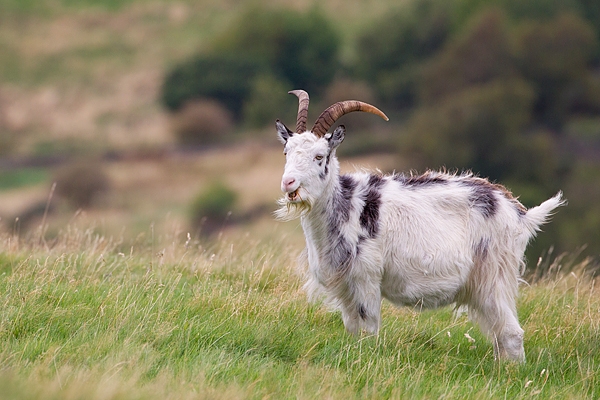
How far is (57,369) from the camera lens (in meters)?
6.53

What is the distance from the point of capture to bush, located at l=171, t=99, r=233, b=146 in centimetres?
6191

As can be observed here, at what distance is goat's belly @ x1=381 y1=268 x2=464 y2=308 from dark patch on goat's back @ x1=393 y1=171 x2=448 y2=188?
1074mm

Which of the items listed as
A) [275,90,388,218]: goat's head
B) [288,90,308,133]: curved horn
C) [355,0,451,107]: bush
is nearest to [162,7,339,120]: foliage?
[355,0,451,107]: bush

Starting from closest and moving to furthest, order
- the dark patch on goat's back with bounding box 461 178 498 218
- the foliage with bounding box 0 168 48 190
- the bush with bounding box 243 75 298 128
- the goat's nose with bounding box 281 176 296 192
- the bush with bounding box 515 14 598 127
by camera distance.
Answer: the goat's nose with bounding box 281 176 296 192 < the dark patch on goat's back with bounding box 461 178 498 218 < the foliage with bounding box 0 168 48 190 < the bush with bounding box 515 14 598 127 < the bush with bounding box 243 75 298 128

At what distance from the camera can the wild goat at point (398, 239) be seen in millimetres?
8219

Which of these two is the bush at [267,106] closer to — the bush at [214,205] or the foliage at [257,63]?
the foliage at [257,63]

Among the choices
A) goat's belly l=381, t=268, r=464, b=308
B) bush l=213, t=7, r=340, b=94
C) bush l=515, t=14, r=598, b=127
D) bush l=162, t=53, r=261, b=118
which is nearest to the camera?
goat's belly l=381, t=268, r=464, b=308

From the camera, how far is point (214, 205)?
4222 centimetres

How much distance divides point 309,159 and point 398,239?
3.92 ft

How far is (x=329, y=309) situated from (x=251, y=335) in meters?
1.27

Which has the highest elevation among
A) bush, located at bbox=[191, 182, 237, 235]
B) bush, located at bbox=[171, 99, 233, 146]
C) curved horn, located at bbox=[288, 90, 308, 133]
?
curved horn, located at bbox=[288, 90, 308, 133]

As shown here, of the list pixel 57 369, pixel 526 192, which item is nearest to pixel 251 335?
pixel 57 369

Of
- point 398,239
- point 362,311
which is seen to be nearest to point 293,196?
point 398,239

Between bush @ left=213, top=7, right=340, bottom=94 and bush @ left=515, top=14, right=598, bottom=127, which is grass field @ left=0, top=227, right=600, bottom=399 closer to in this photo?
bush @ left=515, top=14, right=598, bottom=127
